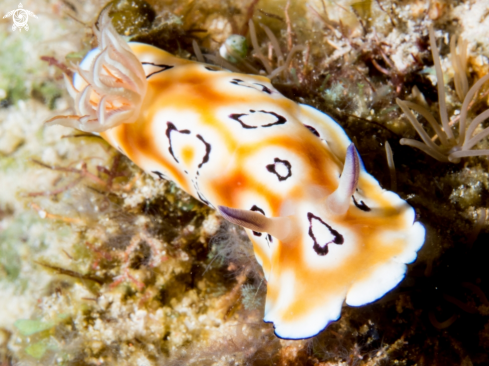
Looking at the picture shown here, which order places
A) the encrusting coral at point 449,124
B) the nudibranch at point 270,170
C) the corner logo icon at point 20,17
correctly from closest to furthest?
the nudibranch at point 270,170 < the encrusting coral at point 449,124 < the corner logo icon at point 20,17

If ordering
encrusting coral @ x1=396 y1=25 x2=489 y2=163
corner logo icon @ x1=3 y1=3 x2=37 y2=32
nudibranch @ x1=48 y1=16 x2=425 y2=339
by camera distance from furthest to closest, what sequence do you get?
corner logo icon @ x1=3 y1=3 x2=37 y2=32 → encrusting coral @ x1=396 y1=25 x2=489 y2=163 → nudibranch @ x1=48 y1=16 x2=425 y2=339

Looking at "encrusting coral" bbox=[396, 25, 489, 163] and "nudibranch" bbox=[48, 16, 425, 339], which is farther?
"encrusting coral" bbox=[396, 25, 489, 163]

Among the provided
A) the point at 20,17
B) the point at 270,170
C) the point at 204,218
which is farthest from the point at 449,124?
the point at 20,17

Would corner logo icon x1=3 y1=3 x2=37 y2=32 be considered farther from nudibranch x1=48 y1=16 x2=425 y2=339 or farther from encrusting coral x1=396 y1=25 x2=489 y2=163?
encrusting coral x1=396 y1=25 x2=489 y2=163

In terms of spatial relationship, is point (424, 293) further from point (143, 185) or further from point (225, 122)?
point (143, 185)

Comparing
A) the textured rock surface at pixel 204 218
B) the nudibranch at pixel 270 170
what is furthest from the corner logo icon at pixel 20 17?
the nudibranch at pixel 270 170

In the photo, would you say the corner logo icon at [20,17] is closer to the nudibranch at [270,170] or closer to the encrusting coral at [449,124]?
the nudibranch at [270,170]

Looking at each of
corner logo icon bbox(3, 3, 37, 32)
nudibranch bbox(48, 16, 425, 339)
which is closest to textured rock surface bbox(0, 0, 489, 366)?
corner logo icon bbox(3, 3, 37, 32)

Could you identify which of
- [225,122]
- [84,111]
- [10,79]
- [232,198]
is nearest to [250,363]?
[232,198]
